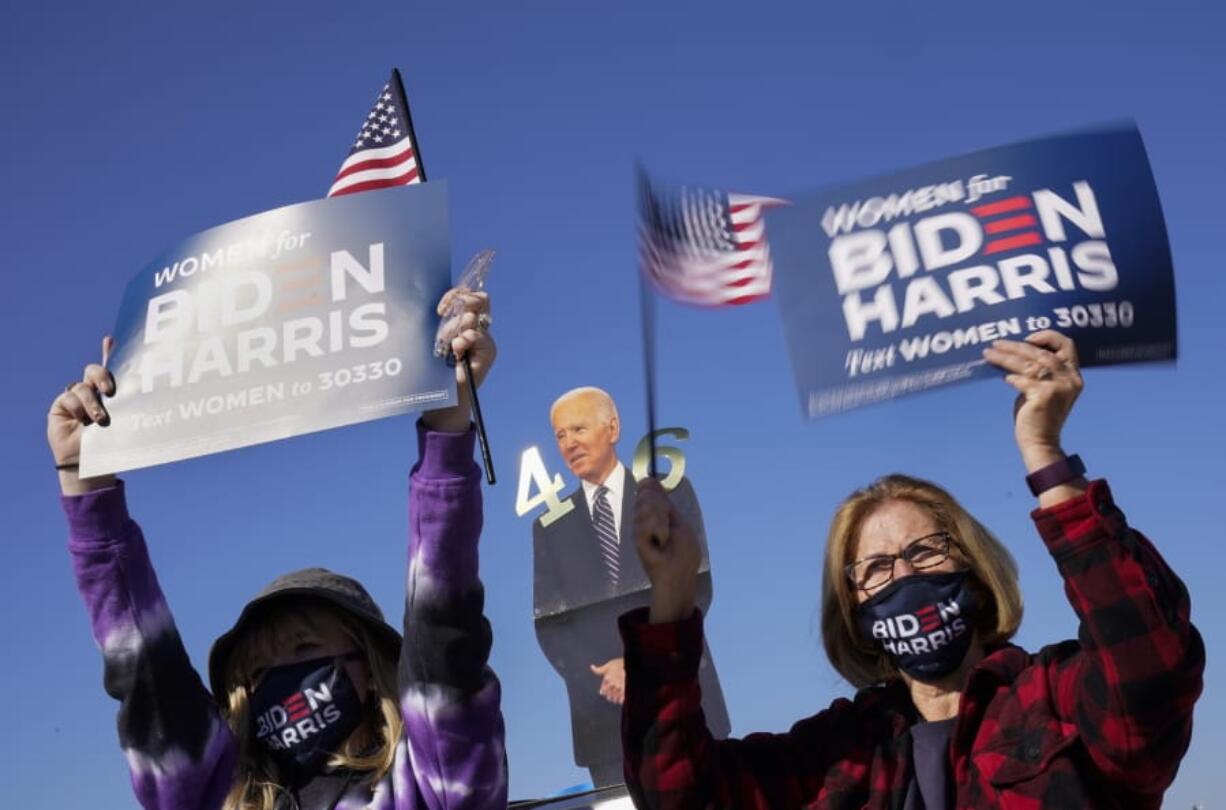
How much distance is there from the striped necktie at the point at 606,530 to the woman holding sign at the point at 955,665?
225cm

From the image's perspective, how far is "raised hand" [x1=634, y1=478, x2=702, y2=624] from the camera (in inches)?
162

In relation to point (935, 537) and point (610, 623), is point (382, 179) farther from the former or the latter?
point (935, 537)

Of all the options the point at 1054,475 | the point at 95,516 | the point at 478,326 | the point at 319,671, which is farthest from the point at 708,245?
the point at 95,516

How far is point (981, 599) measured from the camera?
4.26 m

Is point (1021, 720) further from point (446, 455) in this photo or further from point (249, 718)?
point (249, 718)

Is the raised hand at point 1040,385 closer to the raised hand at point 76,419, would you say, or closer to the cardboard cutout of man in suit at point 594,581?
the cardboard cutout of man in suit at point 594,581

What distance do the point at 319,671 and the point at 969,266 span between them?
239cm

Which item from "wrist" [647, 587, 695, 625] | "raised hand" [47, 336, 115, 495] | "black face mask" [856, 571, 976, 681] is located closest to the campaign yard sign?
"raised hand" [47, 336, 115, 495]

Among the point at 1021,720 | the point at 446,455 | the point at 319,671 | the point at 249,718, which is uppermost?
the point at 446,455

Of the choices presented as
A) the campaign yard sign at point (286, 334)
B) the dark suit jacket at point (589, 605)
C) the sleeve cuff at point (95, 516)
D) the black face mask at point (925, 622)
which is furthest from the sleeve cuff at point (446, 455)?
the dark suit jacket at point (589, 605)

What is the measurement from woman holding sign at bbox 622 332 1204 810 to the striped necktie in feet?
7.37

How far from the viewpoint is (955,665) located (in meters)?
4.16

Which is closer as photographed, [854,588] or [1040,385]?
[1040,385]

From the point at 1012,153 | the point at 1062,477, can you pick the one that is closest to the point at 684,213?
the point at 1012,153
